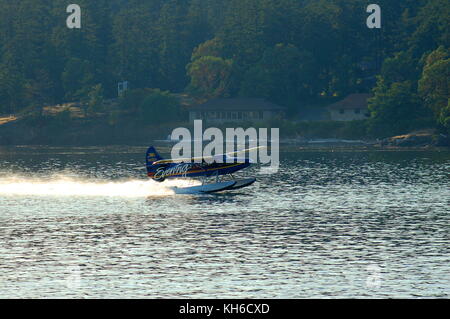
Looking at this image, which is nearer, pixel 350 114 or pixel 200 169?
pixel 200 169

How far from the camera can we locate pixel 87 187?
286 ft

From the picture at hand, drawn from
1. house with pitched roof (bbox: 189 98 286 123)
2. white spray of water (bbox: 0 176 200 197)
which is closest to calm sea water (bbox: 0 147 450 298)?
white spray of water (bbox: 0 176 200 197)

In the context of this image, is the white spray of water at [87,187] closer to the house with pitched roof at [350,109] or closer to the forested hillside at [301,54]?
the house with pitched roof at [350,109]

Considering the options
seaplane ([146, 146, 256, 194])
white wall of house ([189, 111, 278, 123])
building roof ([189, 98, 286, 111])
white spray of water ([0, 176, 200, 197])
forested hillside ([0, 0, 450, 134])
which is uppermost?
forested hillside ([0, 0, 450, 134])

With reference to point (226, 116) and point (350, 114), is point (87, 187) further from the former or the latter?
point (226, 116)

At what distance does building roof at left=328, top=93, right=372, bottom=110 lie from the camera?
16862 centimetres

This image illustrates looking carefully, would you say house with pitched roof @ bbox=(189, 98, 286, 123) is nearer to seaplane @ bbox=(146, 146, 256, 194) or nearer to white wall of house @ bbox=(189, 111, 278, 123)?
white wall of house @ bbox=(189, 111, 278, 123)

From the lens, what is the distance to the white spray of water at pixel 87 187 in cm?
8112

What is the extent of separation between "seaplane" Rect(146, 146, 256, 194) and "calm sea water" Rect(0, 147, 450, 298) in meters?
1.03

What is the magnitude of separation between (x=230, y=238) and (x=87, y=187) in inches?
1391

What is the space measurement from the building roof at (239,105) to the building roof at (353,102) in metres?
11.9

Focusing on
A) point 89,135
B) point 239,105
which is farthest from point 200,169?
point 89,135

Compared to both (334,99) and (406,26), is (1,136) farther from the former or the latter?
(406,26)
